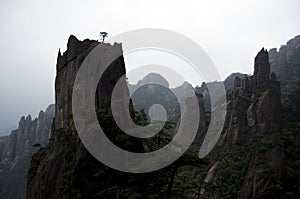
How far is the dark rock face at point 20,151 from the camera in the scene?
2412 inches

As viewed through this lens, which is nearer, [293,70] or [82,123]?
[82,123]

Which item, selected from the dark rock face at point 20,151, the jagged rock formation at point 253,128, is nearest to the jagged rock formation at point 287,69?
the jagged rock formation at point 253,128

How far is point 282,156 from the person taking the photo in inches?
1189

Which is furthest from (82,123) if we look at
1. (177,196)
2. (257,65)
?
(257,65)

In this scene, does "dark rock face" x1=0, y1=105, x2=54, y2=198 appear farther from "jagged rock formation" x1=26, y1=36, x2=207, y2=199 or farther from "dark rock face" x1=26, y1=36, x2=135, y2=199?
"jagged rock formation" x1=26, y1=36, x2=207, y2=199

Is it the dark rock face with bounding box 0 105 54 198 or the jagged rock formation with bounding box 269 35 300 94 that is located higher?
the jagged rock formation with bounding box 269 35 300 94

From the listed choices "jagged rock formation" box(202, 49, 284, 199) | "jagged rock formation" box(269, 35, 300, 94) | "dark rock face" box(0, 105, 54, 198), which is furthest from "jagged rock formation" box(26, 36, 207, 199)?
"dark rock face" box(0, 105, 54, 198)

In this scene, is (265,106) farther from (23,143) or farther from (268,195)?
(23,143)

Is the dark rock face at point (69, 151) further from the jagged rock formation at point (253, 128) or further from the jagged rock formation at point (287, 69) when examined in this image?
the jagged rock formation at point (287, 69)

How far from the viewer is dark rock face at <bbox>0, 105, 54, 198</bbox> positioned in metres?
61.3

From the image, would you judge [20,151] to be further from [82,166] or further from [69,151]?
[82,166]

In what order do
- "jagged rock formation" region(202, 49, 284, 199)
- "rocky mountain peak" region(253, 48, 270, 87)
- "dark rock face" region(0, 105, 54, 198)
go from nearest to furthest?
"jagged rock formation" region(202, 49, 284, 199) → "rocky mountain peak" region(253, 48, 270, 87) → "dark rock face" region(0, 105, 54, 198)

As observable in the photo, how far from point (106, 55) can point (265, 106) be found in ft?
75.9

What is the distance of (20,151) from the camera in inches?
2921
